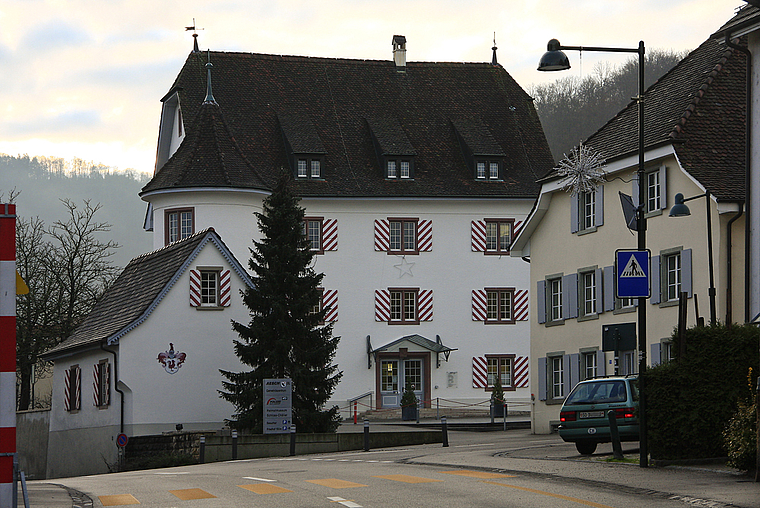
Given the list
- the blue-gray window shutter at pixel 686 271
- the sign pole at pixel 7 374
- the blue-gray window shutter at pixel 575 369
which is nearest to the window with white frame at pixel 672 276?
the blue-gray window shutter at pixel 686 271

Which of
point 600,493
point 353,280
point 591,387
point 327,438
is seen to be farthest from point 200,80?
point 600,493

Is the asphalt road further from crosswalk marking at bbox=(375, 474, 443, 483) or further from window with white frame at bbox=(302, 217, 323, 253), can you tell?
window with white frame at bbox=(302, 217, 323, 253)

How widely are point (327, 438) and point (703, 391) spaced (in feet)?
52.3

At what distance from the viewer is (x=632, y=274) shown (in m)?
20.1

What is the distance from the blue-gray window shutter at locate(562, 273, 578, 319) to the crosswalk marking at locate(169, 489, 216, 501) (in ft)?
76.0

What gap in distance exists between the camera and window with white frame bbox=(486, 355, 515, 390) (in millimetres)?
55656

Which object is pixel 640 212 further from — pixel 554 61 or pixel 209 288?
pixel 209 288

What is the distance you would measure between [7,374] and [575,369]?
2907 centimetres

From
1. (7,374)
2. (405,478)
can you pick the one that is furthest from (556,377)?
(7,374)

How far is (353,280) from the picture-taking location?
5488 cm

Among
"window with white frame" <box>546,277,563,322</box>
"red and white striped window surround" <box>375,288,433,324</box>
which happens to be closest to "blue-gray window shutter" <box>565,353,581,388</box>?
"window with white frame" <box>546,277,563,322</box>

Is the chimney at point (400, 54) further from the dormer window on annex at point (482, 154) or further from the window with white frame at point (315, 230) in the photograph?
the window with white frame at point (315, 230)

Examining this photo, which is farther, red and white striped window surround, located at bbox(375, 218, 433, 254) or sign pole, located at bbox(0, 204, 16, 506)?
red and white striped window surround, located at bbox(375, 218, 433, 254)

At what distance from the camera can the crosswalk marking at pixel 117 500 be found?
15297 mm
